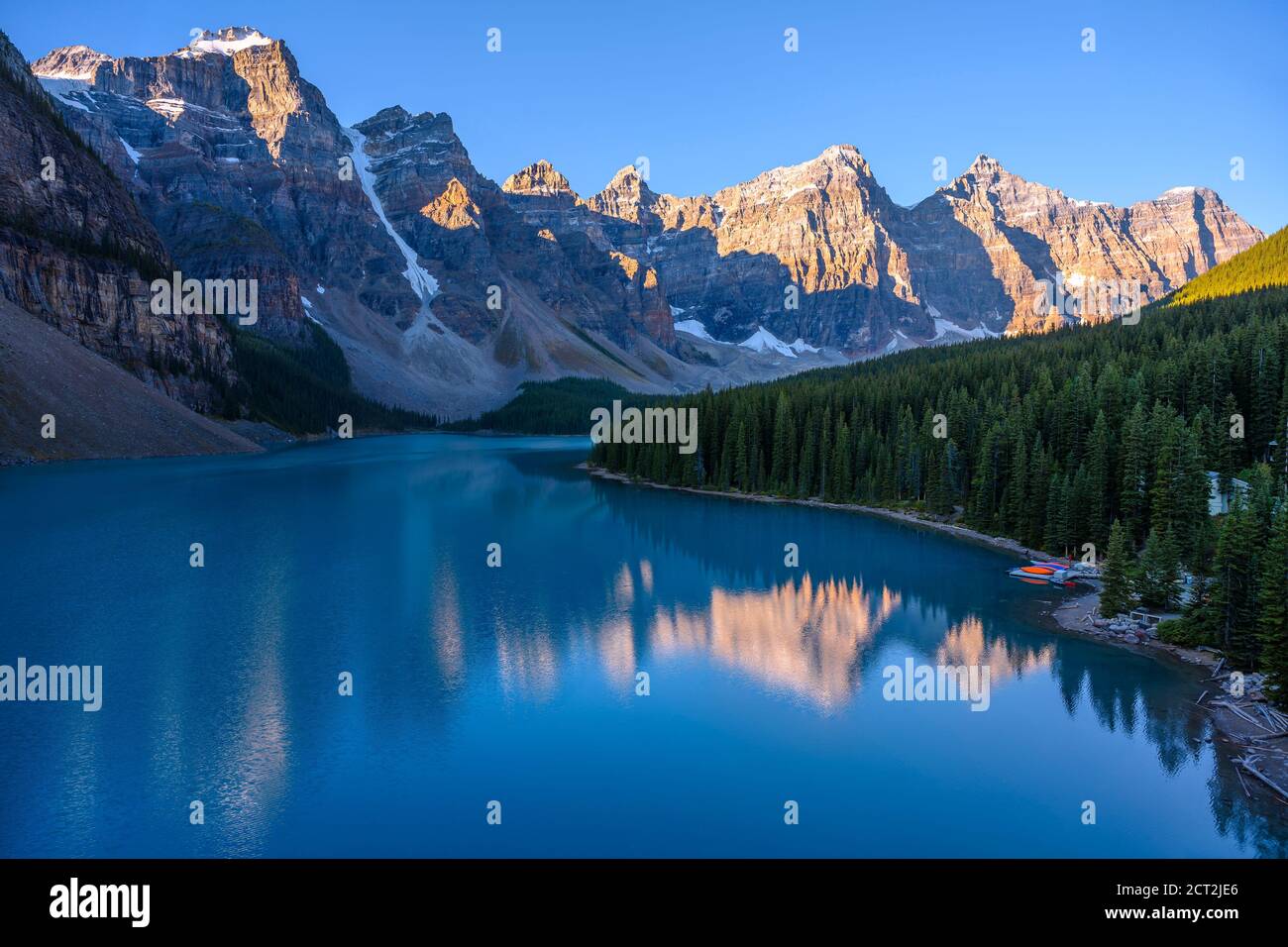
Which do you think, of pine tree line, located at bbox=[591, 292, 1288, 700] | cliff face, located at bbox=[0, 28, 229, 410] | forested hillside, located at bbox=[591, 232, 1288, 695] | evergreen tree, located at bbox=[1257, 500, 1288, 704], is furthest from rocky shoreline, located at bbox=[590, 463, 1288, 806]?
cliff face, located at bbox=[0, 28, 229, 410]

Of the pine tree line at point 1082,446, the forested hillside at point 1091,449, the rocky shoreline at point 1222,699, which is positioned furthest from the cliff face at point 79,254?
the rocky shoreline at point 1222,699

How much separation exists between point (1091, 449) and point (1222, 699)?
3863 centimetres

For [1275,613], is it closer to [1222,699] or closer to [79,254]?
[1222,699]

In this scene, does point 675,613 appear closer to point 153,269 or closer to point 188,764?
point 188,764

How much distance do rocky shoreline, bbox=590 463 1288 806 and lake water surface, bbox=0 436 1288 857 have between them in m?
0.82

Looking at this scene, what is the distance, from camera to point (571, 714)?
33.4 meters

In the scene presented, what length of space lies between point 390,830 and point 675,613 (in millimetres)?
28147

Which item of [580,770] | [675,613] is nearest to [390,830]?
[580,770]

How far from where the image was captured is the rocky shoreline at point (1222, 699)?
27250 millimetres

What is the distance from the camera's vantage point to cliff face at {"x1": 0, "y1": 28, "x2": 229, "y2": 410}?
142125 millimetres

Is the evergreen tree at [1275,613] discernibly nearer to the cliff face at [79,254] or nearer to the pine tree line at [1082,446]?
the pine tree line at [1082,446]

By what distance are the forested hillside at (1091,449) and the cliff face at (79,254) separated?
304 feet

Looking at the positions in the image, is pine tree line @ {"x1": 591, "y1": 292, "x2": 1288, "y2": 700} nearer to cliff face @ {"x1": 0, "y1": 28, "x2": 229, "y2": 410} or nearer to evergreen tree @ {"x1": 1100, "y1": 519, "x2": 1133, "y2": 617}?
evergreen tree @ {"x1": 1100, "y1": 519, "x2": 1133, "y2": 617}
